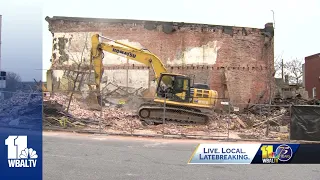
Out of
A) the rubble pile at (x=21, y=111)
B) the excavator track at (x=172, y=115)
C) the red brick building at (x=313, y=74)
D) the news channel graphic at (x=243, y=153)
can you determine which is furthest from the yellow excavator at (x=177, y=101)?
the red brick building at (x=313, y=74)

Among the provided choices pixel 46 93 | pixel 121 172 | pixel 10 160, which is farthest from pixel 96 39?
pixel 10 160

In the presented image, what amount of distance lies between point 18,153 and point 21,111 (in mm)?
14705

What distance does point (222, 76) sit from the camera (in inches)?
1092

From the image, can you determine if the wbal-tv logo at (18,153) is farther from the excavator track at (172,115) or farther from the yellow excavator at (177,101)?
the excavator track at (172,115)

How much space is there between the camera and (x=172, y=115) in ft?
63.5

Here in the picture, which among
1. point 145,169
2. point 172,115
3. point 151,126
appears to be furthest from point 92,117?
point 145,169

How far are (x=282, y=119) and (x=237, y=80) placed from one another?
27.6 ft

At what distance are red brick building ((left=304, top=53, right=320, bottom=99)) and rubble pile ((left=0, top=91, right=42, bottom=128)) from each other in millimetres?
34250

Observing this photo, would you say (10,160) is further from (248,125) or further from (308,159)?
(248,125)

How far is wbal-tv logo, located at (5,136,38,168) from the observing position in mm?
5066

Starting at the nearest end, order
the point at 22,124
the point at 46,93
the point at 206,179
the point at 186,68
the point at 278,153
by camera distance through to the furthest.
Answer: the point at 278,153 < the point at 206,179 < the point at 22,124 < the point at 46,93 < the point at 186,68

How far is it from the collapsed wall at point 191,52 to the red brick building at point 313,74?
17187 mm

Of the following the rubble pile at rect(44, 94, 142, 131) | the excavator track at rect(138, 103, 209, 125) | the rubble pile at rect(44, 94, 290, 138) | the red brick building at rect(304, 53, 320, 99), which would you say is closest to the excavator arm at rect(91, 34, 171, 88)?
the excavator track at rect(138, 103, 209, 125)

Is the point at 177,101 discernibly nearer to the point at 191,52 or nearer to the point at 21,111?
the point at 21,111
